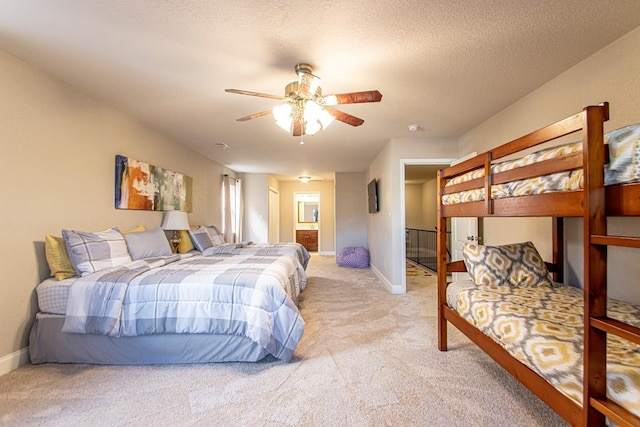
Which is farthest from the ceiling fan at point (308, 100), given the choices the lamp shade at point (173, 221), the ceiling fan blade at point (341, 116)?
the lamp shade at point (173, 221)

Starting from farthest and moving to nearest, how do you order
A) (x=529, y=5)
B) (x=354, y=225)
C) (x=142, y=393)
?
(x=354, y=225) → (x=142, y=393) → (x=529, y=5)

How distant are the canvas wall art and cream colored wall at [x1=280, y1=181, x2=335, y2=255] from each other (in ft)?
14.8

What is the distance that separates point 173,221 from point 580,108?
4384 millimetres

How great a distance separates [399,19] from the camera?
1633 mm

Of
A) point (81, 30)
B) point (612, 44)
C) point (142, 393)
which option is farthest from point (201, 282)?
point (612, 44)

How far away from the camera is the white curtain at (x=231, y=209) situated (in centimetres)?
584

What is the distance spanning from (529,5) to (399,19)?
0.72 meters

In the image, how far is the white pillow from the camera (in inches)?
104

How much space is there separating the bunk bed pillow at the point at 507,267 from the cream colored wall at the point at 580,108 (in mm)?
357

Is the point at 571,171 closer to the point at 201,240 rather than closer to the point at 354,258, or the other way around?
the point at 201,240

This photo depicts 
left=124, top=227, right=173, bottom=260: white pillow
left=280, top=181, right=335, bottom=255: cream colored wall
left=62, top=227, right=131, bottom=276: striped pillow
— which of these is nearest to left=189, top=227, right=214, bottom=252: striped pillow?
left=124, top=227, right=173, bottom=260: white pillow

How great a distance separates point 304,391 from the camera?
67.0 inches

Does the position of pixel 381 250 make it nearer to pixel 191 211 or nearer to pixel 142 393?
pixel 191 211

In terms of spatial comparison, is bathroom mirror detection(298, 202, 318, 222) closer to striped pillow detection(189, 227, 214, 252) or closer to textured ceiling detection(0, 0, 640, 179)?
striped pillow detection(189, 227, 214, 252)
